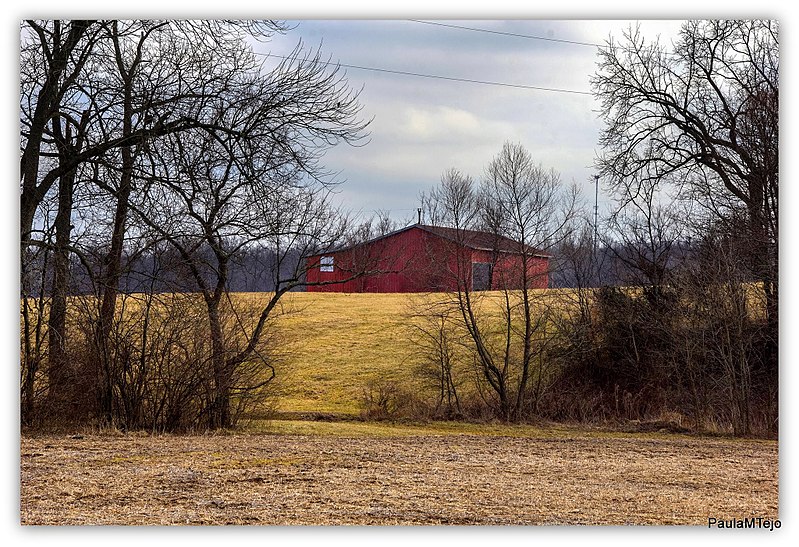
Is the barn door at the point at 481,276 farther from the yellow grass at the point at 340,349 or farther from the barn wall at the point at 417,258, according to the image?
the yellow grass at the point at 340,349

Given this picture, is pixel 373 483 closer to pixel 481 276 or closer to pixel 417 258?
pixel 481 276

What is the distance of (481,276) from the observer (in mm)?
17547

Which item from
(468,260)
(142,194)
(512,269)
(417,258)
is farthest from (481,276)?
(142,194)

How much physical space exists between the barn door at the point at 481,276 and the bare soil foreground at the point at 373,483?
23.8 feet

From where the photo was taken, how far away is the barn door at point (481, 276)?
1742cm

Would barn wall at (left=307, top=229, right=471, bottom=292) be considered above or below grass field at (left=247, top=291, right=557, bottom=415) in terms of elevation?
above

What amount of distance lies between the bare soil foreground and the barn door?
23.8 feet

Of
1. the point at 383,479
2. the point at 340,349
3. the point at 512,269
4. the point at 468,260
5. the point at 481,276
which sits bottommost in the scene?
the point at 383,479

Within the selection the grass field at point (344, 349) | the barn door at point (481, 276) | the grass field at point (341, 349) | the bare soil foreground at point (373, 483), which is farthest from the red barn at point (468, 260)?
the bare soil foreground at point (373, 483)

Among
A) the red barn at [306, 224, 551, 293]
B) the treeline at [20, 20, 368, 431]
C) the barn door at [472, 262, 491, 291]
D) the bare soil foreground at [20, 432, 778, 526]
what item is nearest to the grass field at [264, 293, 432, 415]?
the red barn at [306, 224, 551, 293]

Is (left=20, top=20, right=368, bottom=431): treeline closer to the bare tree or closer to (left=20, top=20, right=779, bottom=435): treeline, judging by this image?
(left=20, top=20, right=779, bottom=435): treeline

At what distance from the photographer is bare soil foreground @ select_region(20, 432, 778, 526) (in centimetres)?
633

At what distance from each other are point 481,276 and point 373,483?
10481 mm
